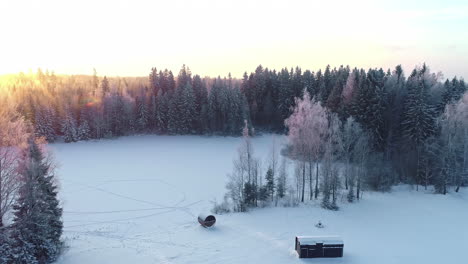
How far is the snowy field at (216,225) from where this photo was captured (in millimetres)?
23406

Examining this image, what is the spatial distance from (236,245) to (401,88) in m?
41.5

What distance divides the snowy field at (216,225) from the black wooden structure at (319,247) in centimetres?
47

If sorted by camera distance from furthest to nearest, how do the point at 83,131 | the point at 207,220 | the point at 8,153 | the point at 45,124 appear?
the point at 83,131 → the point at 45,124 → the point at 207,220 → the point at 8,153

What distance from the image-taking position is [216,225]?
2867 cm

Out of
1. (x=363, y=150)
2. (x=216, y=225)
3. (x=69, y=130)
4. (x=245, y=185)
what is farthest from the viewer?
(x=69, y=130)

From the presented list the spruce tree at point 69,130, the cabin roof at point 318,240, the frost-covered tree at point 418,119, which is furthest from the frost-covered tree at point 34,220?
the spruce tree at point 69,130

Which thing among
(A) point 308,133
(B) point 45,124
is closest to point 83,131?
(B) point 45,124

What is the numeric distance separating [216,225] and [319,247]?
9.42 meters

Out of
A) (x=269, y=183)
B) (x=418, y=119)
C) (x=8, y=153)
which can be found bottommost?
(x=269, y=183)

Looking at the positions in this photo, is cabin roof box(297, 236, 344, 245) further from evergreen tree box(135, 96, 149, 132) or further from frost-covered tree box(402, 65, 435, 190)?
evergreen tree box(135, 96, 149, 132)

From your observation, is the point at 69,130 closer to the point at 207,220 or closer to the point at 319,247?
the point at 207,220

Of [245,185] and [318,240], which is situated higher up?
[245,185]

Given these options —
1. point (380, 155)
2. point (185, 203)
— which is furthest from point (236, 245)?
point (380, 155)

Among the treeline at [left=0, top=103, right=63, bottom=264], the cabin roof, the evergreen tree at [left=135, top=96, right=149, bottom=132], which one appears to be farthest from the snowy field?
the evergreen tree at [left=135, top=96, right=149, bottom=132]
